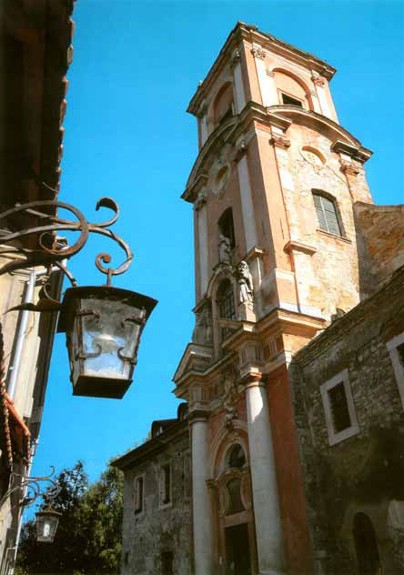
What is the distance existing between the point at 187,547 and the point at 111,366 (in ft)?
53.7

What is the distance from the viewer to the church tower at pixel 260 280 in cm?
1205

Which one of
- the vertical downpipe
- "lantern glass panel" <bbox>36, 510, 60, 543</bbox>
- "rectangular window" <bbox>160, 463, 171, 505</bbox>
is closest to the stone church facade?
"rectangular window" <bbox>160, 463, 171, 505</bbox>

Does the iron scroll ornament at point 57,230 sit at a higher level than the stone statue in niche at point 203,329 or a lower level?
lower

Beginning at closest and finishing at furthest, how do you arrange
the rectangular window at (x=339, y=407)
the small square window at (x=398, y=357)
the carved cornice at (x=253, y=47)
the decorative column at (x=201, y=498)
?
the small square window at (x=398, y=357) < the rectangular window at (x=339, y=407) < the decorative column at (x=201, y=498) < the carved cornice at (x=253, y=47)

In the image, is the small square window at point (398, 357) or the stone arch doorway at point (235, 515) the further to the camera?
the stone arch doorway at point (235, 515)

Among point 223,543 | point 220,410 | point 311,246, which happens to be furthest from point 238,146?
point 223,543

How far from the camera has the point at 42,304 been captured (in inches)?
142

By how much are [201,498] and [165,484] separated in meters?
6.43

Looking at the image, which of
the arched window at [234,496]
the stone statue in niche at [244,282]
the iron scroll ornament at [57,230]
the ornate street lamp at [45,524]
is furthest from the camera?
the stone statue in niche at [244,282]

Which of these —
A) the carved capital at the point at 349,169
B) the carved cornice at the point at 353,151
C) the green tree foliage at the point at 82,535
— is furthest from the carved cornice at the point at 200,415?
the green tree foliage at the point at 82,535

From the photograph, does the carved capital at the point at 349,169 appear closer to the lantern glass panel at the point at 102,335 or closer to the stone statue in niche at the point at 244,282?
the stone statue in niche at the point at 244,282

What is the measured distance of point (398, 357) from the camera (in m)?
9.45

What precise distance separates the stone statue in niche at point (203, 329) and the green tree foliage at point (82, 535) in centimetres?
2184

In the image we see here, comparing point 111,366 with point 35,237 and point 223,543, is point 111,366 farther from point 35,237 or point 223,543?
point 223,543
